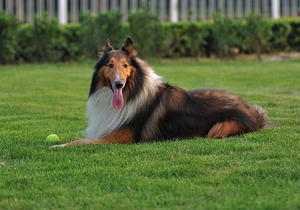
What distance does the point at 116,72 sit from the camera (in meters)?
7.22

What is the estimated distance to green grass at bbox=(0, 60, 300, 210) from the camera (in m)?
4.95

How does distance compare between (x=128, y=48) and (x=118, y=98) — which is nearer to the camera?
(x=118, y=98)

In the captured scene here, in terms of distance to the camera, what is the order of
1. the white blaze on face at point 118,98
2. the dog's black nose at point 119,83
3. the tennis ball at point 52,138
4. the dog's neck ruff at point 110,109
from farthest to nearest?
the tennis ball at point 52,138
the dog's neck ruff at point 110,109
the white blaze on face at point 118,98
the dog's black nose at point 119,83

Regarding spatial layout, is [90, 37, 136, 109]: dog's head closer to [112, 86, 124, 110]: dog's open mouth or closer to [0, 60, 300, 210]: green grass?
[112, 86, 124, 110]: dog's open mouth

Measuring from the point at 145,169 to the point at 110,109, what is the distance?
5.77 feet

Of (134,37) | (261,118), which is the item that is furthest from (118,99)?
(134,37)

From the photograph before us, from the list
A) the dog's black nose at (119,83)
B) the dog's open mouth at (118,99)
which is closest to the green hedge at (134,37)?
the dog's open mouth at (118,99)

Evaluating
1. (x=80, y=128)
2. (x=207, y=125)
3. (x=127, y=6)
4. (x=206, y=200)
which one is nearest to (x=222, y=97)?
(x=207, y=125)

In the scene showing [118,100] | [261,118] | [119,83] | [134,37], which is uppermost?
[134,37]

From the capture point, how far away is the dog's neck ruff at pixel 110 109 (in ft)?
24.5

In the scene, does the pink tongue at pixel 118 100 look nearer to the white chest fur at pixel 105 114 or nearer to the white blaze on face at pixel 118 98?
the white blaze on face at pixel 118 98

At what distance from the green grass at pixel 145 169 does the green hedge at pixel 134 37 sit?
9.67 metres

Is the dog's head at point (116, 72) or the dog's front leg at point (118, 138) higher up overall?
the dog's head at point (116, 72)

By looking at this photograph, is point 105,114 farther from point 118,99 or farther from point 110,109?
point 118,99
